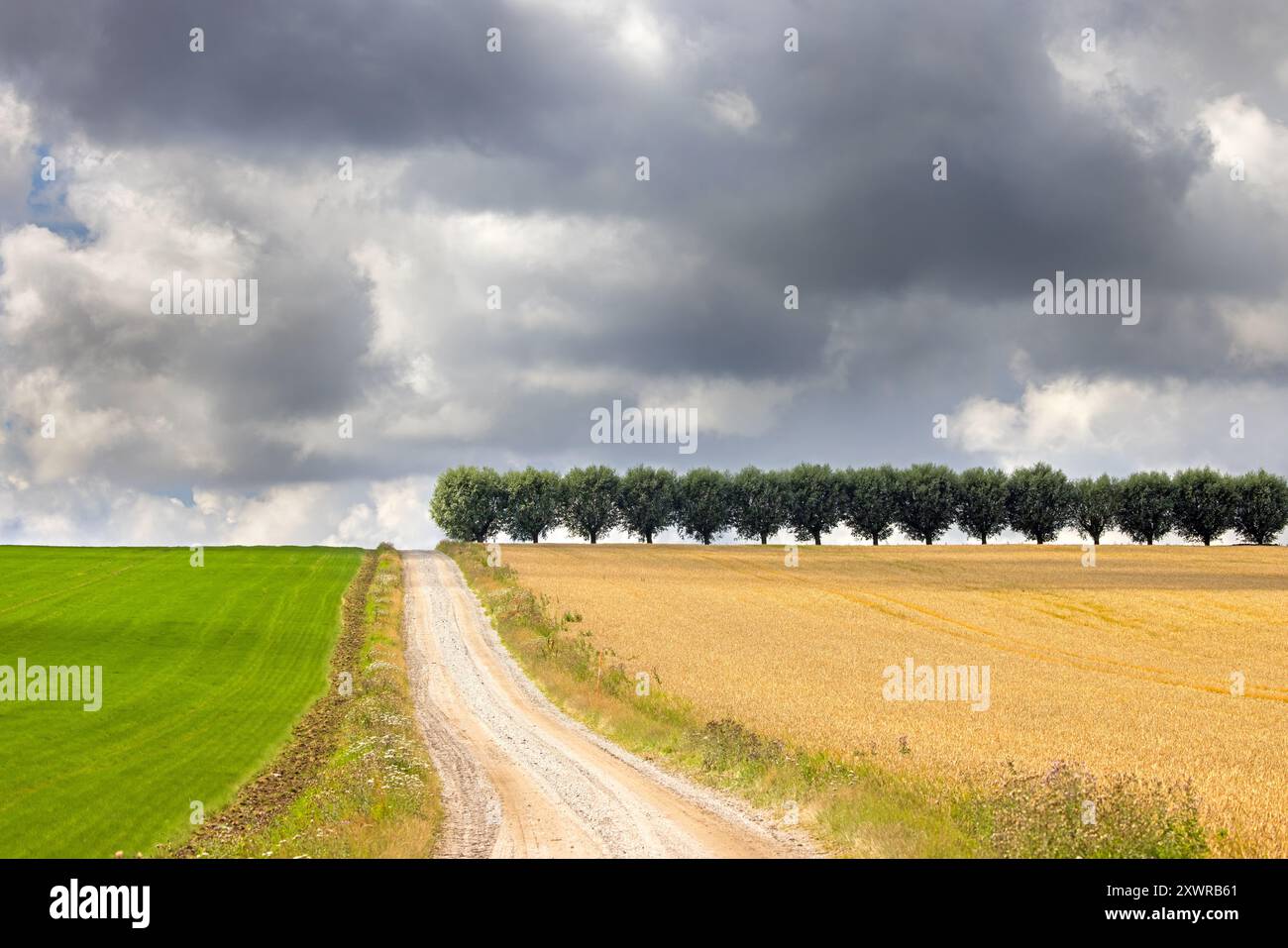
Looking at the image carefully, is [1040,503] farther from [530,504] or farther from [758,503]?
[530,504]

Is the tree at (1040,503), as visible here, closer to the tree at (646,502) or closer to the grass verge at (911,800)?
the tree at (646,502)

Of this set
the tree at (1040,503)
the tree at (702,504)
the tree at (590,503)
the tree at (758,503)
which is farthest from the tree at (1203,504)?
the tree at (590,503)

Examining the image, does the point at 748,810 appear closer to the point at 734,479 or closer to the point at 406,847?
the point at 406,847

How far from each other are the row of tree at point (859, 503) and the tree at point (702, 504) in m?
0.16

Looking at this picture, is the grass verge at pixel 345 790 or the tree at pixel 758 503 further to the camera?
the tree at pixel 758 503

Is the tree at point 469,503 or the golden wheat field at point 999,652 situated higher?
the tree at point 469,503

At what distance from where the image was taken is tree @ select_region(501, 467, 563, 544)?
152 metres

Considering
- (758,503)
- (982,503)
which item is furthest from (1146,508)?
(758,503)

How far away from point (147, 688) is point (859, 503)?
4882 inches

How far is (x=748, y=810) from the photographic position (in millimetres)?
20953

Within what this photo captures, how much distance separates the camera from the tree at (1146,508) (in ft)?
478

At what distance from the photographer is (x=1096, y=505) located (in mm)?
147750
